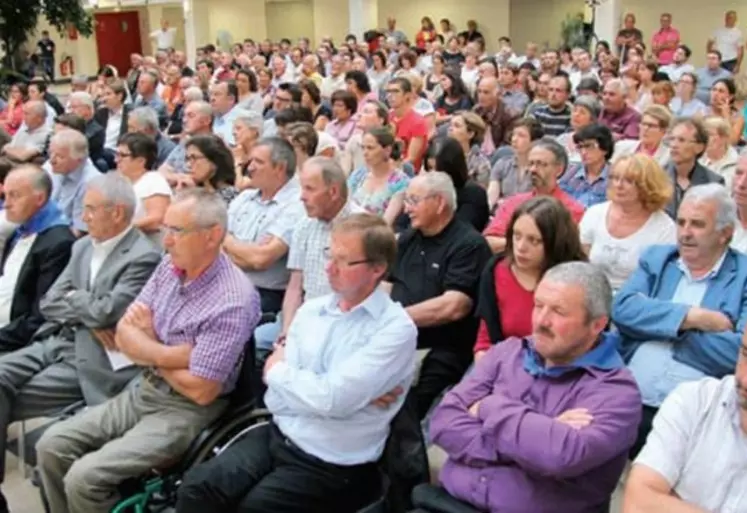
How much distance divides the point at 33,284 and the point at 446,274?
5.74 ft

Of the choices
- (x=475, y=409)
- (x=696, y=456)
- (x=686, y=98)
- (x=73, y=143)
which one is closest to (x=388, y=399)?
(x=475, y=409)

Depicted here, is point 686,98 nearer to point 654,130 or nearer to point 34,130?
point 654,130

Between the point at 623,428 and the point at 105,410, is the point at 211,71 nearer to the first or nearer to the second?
the point at 105,410

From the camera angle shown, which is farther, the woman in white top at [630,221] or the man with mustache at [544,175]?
the man with mustache at [544,175]

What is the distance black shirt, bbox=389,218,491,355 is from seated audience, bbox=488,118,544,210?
177 centimetres

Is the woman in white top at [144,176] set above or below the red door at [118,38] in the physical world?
below

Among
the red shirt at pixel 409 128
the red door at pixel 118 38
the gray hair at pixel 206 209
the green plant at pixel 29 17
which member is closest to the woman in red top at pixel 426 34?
the green plant at pixel 29 17

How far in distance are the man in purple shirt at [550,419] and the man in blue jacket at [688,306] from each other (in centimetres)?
48

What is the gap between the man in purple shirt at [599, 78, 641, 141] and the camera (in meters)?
6.43

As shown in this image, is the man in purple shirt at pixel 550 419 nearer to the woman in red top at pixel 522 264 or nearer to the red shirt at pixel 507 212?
the woman in red top at pixel 522 264

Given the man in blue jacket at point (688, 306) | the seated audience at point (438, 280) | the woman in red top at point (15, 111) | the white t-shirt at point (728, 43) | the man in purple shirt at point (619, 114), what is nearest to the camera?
the man in blue jacket at point (688, 306)

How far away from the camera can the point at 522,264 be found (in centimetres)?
293

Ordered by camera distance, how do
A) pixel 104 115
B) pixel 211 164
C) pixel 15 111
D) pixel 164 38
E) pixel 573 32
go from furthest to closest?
1. pixel 164 38
2. pixel 573 32
3. pixel 15 111
4. pixel 104 115
5. pixel 211 164

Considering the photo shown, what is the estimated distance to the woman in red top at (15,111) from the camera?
8820 millimetres
